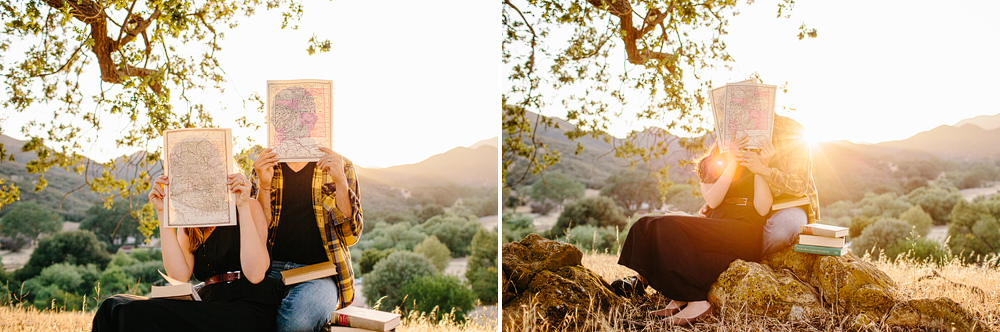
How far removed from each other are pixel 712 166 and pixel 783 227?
559mm

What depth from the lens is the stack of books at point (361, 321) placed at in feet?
7.15

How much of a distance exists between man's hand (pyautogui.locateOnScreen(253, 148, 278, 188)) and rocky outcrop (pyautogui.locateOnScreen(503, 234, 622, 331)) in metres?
1.68

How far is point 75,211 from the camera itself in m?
8.22

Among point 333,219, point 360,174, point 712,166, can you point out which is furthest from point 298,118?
point 360,174

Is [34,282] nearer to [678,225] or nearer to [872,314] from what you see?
[678,225]

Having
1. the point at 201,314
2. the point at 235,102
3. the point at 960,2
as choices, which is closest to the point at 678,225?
the point at 201,314

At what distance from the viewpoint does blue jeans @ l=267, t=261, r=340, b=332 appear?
2279mm

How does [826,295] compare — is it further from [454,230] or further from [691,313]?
[454,230]

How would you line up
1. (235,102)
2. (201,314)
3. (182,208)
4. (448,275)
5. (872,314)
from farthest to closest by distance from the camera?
1. (448,275)
2. (235,102)
3. (872,314)
4. (182,208)
5. (201,314)

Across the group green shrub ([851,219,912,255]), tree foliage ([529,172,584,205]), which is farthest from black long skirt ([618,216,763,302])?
tree foliage ([529,172,584,205])

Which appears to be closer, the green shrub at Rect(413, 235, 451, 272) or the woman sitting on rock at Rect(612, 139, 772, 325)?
the woman sitting on rock at Rect(612, 139, 772, 325)

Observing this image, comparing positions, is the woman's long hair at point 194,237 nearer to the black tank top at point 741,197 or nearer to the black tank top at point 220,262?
the black tank top at point 220,262

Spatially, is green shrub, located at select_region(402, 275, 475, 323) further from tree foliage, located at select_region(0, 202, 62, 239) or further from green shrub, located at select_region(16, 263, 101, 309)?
tree foliage, located at select_region(0, 202, 62, 239)

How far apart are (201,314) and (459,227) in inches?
531
